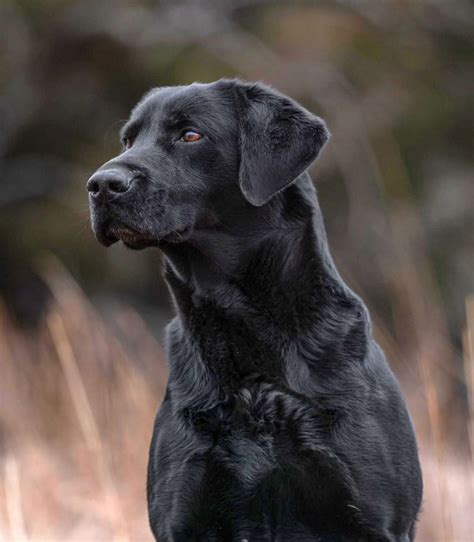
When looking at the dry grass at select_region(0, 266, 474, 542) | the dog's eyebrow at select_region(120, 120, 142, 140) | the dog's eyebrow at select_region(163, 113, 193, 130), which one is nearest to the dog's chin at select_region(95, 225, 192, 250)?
the dog's eyebrow at select_region(163, 113, 193, 130)

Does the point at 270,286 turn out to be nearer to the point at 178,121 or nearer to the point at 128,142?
the point at 178,121

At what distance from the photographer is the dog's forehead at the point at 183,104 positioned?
3.33 meters

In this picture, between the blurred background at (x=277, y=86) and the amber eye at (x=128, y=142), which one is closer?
the amber eye at (x=128, y=142)

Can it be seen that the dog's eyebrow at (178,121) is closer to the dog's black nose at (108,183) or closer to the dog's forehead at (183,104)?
the dog's forehead at (183,104)

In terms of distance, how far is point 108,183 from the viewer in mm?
3016

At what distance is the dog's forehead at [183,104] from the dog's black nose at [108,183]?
0.37 meters

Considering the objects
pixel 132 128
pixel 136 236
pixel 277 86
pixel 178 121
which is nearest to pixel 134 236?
pixel 136 236

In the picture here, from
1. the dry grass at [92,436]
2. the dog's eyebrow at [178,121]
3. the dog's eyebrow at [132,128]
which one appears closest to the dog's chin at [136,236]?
the dog's eyebrow at [178,121]

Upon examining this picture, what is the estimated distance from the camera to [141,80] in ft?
35.0

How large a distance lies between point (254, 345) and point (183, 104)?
0.77 meters

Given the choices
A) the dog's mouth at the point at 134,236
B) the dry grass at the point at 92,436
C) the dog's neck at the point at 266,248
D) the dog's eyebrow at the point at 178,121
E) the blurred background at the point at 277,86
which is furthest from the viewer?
the blurred background at the point at 277,86

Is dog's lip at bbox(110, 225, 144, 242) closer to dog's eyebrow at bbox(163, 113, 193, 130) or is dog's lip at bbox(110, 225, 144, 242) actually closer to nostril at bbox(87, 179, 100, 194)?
nostril at bbox(87, 179, 100, 194)

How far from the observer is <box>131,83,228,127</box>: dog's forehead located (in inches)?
131

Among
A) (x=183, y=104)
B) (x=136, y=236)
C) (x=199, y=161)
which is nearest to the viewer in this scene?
(x=136, y=236)
